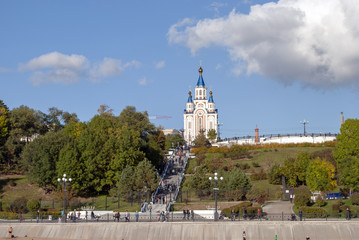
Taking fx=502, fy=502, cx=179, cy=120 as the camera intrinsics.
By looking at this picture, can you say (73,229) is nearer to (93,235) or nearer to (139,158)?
(93,235)

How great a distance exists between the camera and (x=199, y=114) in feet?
407

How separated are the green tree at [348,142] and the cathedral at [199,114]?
65.9m

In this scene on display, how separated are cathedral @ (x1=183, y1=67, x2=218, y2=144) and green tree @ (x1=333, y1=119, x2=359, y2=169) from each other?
65875mm

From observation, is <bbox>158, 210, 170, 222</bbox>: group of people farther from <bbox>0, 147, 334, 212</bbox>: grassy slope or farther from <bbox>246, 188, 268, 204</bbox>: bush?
<bbox>246, 188, 268, 204</bbox>: bush

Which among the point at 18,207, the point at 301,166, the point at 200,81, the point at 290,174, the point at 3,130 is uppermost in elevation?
the point at 200,81

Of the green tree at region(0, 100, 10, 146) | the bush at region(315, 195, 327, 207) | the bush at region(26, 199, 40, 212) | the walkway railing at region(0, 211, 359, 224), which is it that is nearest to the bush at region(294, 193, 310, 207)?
the bush at region(315, 195, 327, 207)

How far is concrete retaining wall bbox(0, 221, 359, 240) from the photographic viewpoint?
35500 mm

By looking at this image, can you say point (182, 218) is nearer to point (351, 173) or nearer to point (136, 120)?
point (351, 173)

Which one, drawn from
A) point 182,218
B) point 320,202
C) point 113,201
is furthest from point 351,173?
point 113,201

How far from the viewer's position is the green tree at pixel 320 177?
49.3 metres

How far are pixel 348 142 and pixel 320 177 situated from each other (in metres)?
8.04

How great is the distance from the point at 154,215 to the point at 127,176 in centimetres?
1085

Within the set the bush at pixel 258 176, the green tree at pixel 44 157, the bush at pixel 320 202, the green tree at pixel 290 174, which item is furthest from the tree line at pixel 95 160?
the bush at pixel 320 202

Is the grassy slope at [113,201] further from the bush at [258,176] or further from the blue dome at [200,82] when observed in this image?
the blue dome at [200,82]
